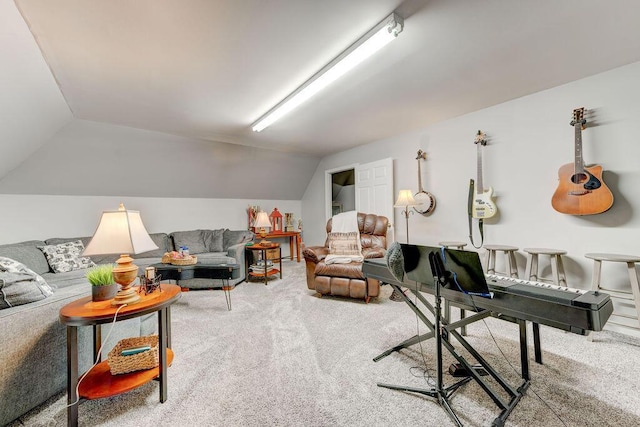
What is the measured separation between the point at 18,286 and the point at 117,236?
0.58 metres

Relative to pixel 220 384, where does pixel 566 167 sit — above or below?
above

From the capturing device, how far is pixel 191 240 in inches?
184

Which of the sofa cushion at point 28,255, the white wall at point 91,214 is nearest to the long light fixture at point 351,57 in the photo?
the white wall at point 91,214

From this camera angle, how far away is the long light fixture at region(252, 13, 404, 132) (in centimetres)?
174

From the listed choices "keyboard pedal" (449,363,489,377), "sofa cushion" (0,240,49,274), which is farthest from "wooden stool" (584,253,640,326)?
"sofa cushion" (0,240,49,274)

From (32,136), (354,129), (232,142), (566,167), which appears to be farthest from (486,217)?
(32,136)

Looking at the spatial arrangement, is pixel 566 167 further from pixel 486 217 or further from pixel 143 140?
Answer: pixel 143 140

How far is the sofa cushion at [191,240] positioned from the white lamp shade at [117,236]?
10.6 ft

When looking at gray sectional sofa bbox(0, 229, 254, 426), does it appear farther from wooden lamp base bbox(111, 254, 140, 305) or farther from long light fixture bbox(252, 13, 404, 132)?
long light fixture bbox(252, 13, 404, 132)

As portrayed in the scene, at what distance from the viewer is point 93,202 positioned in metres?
4.21

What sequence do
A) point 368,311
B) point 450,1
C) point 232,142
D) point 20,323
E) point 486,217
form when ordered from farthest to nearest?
point 232,142 < point 486,217 < point 368,311 < point 450,1 < point 20,323

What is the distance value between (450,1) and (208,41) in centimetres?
166

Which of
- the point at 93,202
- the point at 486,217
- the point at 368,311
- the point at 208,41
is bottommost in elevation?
the point at 368,311

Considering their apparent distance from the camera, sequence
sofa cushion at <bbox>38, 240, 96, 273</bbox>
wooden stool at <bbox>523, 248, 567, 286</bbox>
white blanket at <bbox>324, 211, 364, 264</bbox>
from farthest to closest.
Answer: white blanket at <bbox>324, 211, 364, 264</bbox>, sofa cushion at <bbox>38, 240, 96, 273</bbox>, wooden stool at <bbox>523, 248, 567, 286</bbox>
